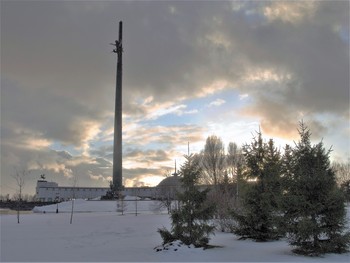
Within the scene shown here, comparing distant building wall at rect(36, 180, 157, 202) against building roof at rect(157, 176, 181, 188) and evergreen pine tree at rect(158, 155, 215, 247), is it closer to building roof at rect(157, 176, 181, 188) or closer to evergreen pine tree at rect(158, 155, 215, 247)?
building roof at rect(157, 176, 181, 188)

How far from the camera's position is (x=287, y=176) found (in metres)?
16.6

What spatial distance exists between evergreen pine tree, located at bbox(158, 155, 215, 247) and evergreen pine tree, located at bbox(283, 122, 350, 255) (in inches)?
138

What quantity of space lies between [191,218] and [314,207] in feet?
16.9

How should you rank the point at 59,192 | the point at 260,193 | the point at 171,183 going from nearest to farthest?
the point at 260,193 → the point at 171,183 → the point at 59,192

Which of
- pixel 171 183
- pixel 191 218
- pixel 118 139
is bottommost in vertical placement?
pixel 191 218

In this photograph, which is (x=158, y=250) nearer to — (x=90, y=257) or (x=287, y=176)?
(x=90, y=257)

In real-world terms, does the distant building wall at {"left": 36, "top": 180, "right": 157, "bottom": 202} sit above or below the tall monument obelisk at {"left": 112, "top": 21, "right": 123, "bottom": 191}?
below

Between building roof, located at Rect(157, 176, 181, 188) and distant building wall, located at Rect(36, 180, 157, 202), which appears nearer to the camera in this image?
building roof, located at Rect(157, 176, 181, 188)

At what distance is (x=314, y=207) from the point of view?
1519cm

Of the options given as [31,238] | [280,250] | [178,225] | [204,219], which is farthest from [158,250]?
[31,238]

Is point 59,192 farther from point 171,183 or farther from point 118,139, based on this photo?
point 171,183

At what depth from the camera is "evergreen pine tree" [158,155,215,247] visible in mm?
16859

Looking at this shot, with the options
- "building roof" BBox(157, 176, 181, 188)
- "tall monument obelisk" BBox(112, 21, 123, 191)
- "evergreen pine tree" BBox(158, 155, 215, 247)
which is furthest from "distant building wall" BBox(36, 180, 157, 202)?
"evergreen pine tree" BBox(158, 155, 215, 247)

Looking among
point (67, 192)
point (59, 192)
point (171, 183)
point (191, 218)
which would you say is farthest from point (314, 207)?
point (67, 192)
